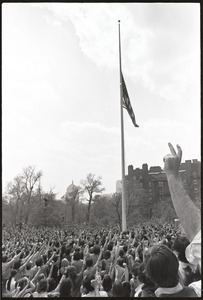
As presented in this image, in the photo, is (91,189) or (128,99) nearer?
(128,99)

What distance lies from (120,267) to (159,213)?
35.1 m

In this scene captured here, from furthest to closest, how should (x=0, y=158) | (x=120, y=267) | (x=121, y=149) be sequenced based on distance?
(x=121, y=149)
(x=120, y=267)
(x=0, y=158)

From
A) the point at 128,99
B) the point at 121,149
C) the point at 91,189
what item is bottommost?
the point at 91,189

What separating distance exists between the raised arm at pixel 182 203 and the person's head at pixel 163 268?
0.18 metres

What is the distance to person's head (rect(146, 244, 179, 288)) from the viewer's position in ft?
5.34

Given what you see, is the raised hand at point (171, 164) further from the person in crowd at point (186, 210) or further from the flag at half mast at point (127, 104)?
the flag at half mast at point (127, 104)

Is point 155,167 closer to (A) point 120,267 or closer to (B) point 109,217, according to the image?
(B) point 109,217

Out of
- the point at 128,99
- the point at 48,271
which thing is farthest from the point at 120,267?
the point at 128,99

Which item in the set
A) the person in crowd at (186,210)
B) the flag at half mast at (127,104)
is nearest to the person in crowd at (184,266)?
the person in crowd at (186,210)

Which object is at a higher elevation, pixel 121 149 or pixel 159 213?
pixel 121 149

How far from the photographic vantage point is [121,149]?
1311cm

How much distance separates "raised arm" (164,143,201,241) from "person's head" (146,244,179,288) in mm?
177

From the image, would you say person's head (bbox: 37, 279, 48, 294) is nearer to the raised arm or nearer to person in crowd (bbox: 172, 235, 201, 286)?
person in crowd (bbox: 172, 235, 201, 286)

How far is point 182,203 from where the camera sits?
1589 millimetres
